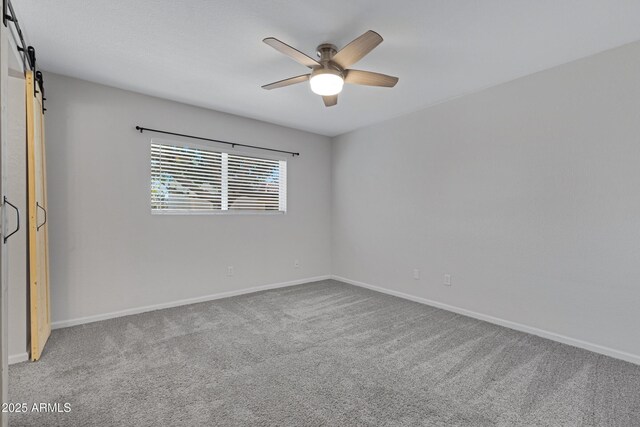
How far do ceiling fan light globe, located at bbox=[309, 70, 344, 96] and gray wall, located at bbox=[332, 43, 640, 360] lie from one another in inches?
72.1

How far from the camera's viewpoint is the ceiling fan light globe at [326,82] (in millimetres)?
A: 2273

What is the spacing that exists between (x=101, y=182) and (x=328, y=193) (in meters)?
3.13

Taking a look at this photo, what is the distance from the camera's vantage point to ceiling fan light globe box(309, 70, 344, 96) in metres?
2.27

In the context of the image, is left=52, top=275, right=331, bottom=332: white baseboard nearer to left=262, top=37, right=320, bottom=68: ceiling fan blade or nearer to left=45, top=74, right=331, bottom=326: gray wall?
left=45, top=74, right=331, bottom=326: gray wall

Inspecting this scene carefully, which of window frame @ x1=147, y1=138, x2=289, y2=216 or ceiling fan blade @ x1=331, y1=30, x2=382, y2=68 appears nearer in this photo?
ceiling fan blade @ x1=331, y1=30, x2=382, y2=68

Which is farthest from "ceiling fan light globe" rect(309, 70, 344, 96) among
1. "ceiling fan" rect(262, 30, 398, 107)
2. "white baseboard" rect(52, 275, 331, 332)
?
"white baseboard" rect(52, 275, 331, 332)

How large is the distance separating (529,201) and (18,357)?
174 inches

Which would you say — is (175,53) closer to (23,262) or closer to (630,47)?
(23,262)

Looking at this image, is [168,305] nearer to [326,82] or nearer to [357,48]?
[326,82]

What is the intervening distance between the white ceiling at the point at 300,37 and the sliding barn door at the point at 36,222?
53cm

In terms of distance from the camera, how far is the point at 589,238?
102 inches

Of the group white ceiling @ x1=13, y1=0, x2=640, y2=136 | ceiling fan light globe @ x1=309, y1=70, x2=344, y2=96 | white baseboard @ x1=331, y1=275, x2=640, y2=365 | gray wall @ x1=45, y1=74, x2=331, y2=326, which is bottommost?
white baseboard @ x1=331, y1=275, x2=640, y2=365

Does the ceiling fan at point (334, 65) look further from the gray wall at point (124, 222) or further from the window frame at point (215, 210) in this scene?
the gray wall at point (124, 222)

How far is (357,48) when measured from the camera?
2045 mm
